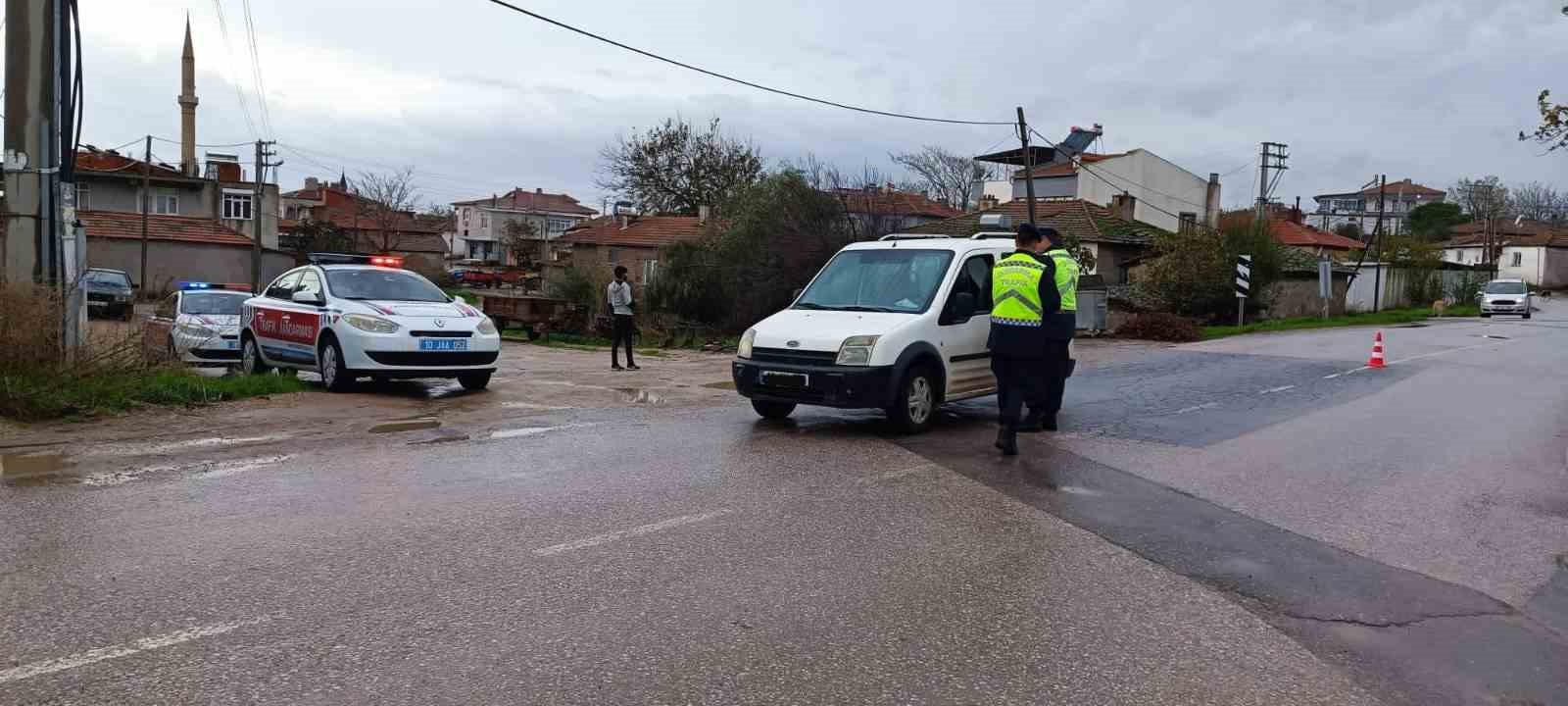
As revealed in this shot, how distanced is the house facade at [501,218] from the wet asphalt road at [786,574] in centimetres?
10568

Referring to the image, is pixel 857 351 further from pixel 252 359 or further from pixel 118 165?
pixel 118 165

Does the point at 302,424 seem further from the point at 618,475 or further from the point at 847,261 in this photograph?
the point at 847,261

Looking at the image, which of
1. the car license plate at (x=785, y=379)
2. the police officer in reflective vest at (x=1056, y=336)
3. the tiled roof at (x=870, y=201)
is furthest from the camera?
the tiled roof at (x=870, y=201)

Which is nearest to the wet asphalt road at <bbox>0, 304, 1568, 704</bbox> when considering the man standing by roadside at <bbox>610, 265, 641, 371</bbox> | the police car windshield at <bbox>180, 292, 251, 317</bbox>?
the man standing by roadside at <bbox>610, 265, 641, 371</bbox>

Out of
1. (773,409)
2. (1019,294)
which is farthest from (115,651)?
(773,409)

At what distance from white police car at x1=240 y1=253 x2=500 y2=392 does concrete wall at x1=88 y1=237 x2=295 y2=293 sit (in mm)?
40483

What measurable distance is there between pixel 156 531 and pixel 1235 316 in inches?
1399

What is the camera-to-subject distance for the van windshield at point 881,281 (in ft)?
33.2

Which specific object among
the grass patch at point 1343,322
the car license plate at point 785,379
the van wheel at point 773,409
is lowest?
the van wheel at point 773,409

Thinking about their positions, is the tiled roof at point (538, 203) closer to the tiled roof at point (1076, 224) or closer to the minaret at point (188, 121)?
the minaret at point (188, 121)

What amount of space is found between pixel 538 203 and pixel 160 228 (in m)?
70.9

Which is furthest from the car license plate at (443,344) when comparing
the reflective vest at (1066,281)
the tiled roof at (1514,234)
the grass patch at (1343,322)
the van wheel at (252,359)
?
the tiled roof at (1514,234)

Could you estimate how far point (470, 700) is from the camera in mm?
3699

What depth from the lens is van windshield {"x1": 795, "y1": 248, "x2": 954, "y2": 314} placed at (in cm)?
1012
